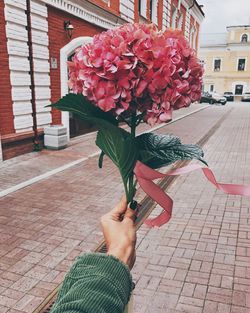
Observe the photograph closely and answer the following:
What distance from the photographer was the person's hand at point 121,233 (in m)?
1.33

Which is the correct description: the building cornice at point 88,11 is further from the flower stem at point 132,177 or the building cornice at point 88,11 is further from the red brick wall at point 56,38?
the flower stem at point 132,177

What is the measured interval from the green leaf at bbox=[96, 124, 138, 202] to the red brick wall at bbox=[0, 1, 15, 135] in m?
7.19

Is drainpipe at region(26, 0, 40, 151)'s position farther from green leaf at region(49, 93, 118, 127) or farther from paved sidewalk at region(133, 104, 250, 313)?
green leaf at region(49, 93, 118, 127)

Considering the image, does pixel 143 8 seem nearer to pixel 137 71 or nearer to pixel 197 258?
pixel 197 258

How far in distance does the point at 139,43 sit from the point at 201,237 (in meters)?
3.57

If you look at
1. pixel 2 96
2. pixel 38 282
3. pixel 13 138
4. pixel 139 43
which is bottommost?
pixel 38 282

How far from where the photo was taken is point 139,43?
1.34 meters

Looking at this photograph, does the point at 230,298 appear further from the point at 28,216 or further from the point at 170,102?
the point at 28,216

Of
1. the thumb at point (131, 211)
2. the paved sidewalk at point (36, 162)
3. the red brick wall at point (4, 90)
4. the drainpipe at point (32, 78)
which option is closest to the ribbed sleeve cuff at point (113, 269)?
the thumb at point (131, 211)

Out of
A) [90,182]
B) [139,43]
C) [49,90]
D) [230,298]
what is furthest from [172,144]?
[49,90]

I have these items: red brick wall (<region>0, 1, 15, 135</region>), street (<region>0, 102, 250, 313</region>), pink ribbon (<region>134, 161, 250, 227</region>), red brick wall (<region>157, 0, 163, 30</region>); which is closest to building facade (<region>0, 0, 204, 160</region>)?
red brick wall (<region>0, 1, 15, 135</region>)

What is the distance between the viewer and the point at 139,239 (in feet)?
14.3

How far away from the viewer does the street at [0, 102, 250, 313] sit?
3227 millimetres

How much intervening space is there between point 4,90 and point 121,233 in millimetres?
7495
